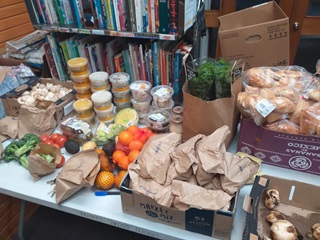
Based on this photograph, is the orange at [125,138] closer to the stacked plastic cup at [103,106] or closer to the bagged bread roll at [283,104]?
the stacked plastic cup at [103,106]

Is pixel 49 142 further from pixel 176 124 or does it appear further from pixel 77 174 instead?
Result: pixel 176 124

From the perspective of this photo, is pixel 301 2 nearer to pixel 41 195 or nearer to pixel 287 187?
pixel 287 187

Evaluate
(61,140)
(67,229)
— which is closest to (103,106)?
(61,140)

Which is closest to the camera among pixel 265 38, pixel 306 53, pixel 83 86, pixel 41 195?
pixel 41 195

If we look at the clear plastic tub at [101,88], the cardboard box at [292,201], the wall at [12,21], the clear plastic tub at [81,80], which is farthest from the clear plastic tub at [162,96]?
the wall at [12,21]

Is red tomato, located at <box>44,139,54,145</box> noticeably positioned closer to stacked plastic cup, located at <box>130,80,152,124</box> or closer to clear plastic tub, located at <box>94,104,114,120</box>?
clear plastic tub, located at <box>94,104,114,120</box>

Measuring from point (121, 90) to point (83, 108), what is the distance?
212 mm

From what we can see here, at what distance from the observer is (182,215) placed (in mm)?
767

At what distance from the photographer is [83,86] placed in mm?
1316

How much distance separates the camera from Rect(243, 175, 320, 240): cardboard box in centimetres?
81

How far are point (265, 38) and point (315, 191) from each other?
69 centimetres

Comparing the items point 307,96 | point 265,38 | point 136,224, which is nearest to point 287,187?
point 307,96

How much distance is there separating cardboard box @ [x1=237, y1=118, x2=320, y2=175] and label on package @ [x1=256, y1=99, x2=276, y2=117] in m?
0.06

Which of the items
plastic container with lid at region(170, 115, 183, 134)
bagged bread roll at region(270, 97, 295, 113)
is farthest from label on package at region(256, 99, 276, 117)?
plastic container with lid at region(170, 115, 183, 134)
